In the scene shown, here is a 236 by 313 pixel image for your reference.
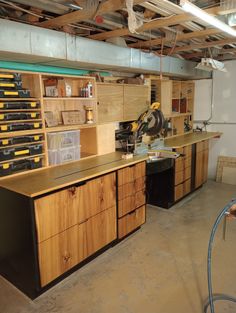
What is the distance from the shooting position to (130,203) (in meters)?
2.94

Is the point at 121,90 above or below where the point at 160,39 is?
below

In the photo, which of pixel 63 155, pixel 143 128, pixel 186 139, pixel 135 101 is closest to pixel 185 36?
pixel 135 101

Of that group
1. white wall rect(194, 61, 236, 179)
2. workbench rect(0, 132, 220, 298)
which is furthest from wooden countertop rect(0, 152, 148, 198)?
white wall rect(194, 61, 236, 179)

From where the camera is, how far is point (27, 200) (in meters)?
1.92

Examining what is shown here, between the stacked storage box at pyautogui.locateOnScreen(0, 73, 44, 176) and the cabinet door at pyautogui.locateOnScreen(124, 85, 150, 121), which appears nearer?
the stacked storage box at pyautogui.locateOnScreen(0, 73, 44, 176)

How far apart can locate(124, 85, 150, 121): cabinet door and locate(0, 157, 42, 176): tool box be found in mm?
1363

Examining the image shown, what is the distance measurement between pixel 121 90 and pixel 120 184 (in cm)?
123

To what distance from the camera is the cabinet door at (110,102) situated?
301cm

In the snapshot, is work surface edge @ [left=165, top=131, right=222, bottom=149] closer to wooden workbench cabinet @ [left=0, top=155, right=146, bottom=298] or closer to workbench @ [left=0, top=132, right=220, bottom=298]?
workbench @ [left=0, top=132, right=220, bottom=298]

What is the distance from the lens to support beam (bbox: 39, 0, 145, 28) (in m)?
1.87

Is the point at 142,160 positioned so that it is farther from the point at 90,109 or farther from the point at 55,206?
the point at 55,206

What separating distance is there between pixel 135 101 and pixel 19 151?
1.75m

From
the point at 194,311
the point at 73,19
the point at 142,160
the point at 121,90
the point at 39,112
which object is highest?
the point at 73,19

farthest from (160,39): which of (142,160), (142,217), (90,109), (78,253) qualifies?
(78,253)
